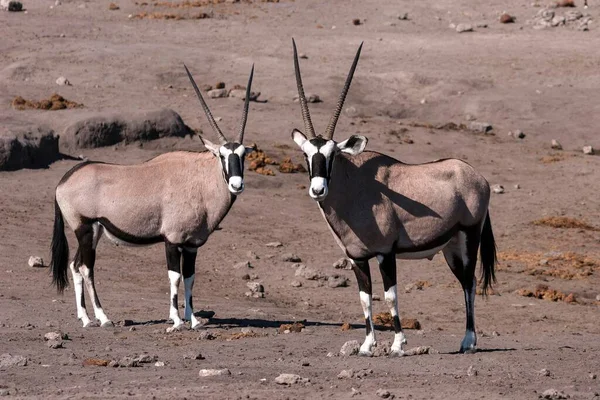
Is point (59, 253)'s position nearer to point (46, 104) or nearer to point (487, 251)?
point (487, 251)

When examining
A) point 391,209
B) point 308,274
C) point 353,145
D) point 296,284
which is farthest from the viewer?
point 308,274

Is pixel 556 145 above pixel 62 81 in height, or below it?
below

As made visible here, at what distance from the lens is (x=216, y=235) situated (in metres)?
20.9

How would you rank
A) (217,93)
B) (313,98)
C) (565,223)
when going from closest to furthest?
(565,223), (217,93), (313,98)

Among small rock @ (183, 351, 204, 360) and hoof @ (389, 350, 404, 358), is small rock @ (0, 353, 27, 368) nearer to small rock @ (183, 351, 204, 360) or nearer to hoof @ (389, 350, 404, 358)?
small rock @ (183, 351, 204, 360)

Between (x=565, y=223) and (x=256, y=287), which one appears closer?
(x=256, y=287)

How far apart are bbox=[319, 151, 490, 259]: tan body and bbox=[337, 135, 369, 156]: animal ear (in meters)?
0.20

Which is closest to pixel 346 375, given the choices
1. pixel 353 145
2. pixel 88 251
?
pixel 353 145

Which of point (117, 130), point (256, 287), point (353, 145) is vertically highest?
point (353, 145)

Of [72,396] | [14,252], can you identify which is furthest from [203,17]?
[72,396]

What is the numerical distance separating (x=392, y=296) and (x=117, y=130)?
12839 millimetres

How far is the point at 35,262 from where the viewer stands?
17641mm

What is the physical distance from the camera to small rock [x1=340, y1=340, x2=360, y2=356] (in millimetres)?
11969

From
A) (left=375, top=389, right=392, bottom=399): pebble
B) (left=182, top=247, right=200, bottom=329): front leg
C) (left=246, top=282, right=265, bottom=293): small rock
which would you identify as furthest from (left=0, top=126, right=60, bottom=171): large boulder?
(left=375, top=389, right=392, bottom=399): pebble
